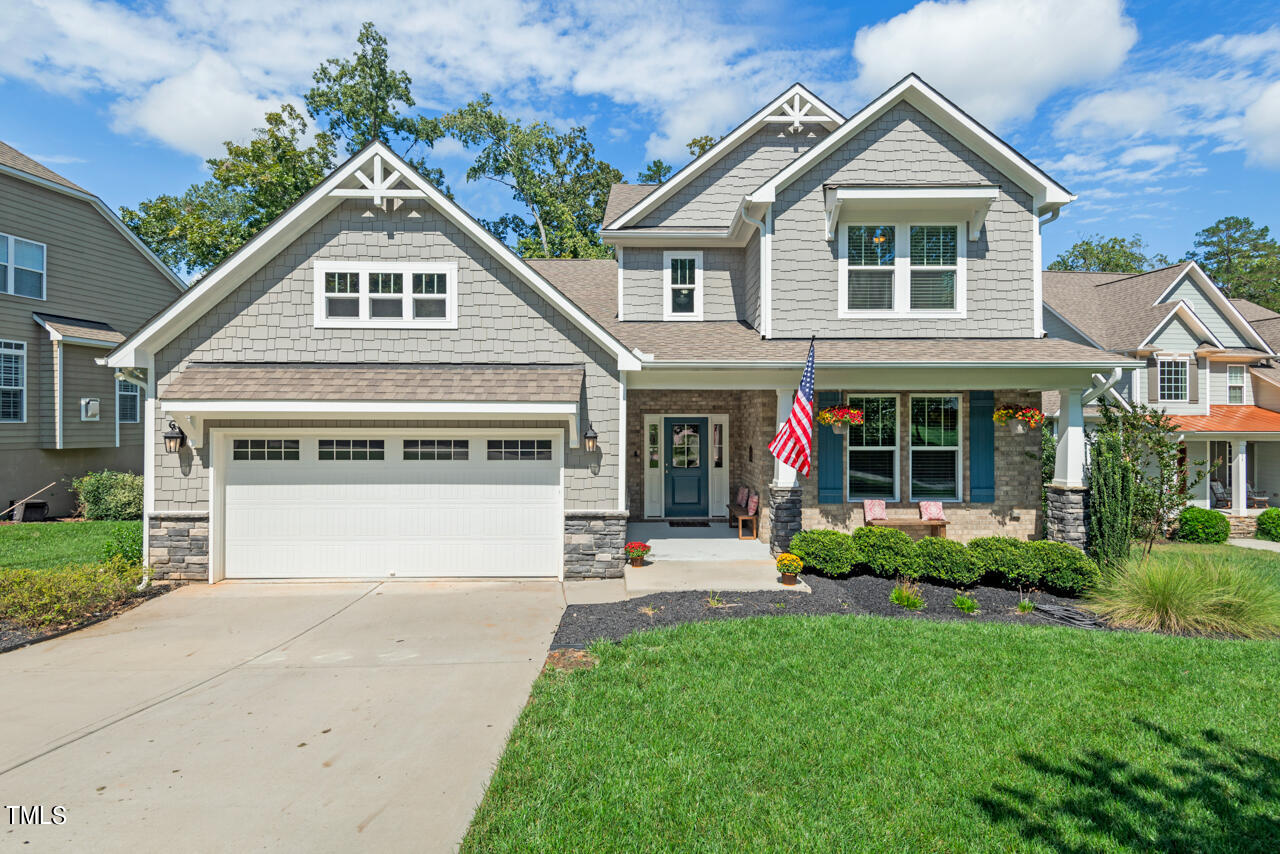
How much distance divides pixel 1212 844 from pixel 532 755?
3885 mm

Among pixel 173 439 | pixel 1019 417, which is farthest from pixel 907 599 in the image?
pixel 173 439

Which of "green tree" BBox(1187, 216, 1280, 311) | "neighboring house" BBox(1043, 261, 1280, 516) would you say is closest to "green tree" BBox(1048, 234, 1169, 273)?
"green tree" BBox(1187, 216, 1280, 311)

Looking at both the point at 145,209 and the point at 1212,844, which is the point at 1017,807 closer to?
the point at 1212,844

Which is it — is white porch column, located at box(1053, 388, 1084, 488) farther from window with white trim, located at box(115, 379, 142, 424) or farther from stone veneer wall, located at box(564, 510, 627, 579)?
window with white trim, located at box(115, 379, 142, 424)

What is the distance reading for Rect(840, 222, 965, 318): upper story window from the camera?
1098 centimetres

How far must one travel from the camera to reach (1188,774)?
4.00 meters

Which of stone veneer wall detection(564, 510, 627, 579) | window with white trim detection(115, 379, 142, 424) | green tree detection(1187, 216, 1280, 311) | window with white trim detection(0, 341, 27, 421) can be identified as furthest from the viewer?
A: green tree detection(1187, 216, 1280, 311)

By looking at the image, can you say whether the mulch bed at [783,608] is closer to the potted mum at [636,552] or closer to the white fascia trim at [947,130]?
the potted mum at [636,552]

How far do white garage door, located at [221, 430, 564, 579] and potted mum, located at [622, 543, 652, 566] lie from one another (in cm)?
105

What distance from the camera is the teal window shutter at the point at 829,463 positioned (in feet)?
35.9

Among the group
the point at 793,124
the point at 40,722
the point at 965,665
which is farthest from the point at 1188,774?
the point at 793,124

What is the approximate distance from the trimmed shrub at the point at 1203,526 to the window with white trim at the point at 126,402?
26.9m

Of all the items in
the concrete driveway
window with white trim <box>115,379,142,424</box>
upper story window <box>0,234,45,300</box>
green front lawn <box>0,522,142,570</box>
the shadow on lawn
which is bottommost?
the concrete driveway

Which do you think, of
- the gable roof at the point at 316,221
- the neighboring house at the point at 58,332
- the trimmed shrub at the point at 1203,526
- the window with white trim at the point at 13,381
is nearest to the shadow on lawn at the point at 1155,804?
the gable roof at the point at 316,221
